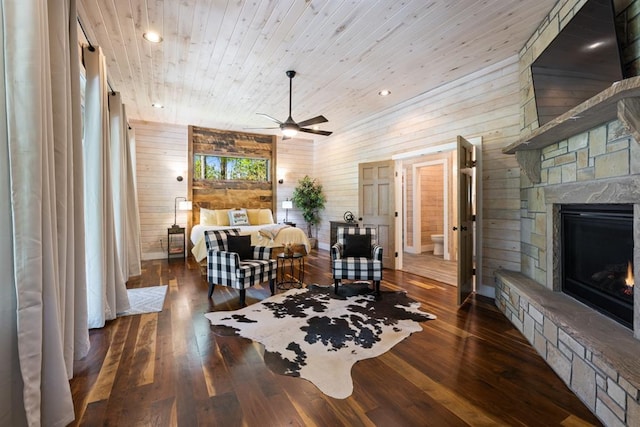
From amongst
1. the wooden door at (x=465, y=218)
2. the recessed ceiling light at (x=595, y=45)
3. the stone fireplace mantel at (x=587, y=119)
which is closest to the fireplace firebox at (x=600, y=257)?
the stone fireplace mantel at (x=587, y=119)

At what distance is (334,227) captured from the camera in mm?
7004

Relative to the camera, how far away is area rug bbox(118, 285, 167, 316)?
344 cm

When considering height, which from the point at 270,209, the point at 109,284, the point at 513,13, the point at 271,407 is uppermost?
the point at 513,13

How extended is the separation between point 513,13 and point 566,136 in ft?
4.37

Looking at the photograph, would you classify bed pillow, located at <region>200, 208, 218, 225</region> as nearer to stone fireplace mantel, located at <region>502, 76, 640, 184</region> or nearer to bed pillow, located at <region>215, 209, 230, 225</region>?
bed pillow, located at <region>215, 209, 230, 225</region>

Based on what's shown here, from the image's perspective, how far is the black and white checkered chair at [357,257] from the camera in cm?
402

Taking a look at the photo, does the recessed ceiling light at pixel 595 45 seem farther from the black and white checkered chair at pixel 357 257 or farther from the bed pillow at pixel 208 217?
the bed pillow at pixel 208 217

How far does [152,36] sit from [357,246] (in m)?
3.61

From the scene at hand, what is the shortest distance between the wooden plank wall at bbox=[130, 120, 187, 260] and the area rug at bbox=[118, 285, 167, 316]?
8.74 feet

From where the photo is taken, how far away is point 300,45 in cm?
341

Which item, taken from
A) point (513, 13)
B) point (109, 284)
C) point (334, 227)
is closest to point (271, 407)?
point (109, 284)

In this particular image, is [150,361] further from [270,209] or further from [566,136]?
[270,209]

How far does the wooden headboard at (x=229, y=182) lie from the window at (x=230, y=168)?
0.11 metres

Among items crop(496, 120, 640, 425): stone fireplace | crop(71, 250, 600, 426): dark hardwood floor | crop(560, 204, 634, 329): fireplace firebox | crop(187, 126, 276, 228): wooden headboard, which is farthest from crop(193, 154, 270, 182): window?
crop(560, 204, 634, 329): fireplace firebox
